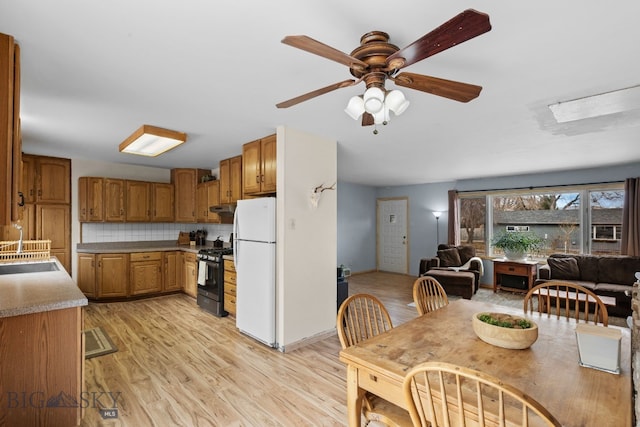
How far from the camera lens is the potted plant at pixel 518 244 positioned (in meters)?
5.80

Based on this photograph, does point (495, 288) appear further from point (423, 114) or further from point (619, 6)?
point (619, 6)

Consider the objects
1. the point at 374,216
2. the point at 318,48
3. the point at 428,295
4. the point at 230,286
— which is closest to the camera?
the point at 318,48

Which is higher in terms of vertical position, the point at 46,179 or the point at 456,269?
the point at 46,179

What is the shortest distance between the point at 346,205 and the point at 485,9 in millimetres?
6222

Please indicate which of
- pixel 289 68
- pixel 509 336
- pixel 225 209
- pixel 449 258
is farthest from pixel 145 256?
pixel 449 258

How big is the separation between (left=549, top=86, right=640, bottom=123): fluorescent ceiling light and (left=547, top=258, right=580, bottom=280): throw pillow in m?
3.34

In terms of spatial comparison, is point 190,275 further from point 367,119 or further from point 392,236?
point 392,236

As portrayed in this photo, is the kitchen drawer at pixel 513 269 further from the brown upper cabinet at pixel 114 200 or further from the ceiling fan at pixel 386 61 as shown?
the brown upper cabinet at pixel 114 200

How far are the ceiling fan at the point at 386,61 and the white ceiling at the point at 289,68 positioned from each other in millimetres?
170

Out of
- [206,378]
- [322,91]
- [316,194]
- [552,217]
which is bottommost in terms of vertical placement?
[206,378]

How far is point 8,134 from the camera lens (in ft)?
4.95

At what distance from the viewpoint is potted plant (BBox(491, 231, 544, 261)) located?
5801 millimetres

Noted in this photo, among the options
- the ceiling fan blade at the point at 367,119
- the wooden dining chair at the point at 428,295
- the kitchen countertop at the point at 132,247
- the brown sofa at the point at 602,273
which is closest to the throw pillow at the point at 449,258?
the brown sofa at the point at 602,273

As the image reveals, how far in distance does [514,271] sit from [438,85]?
213 inches
